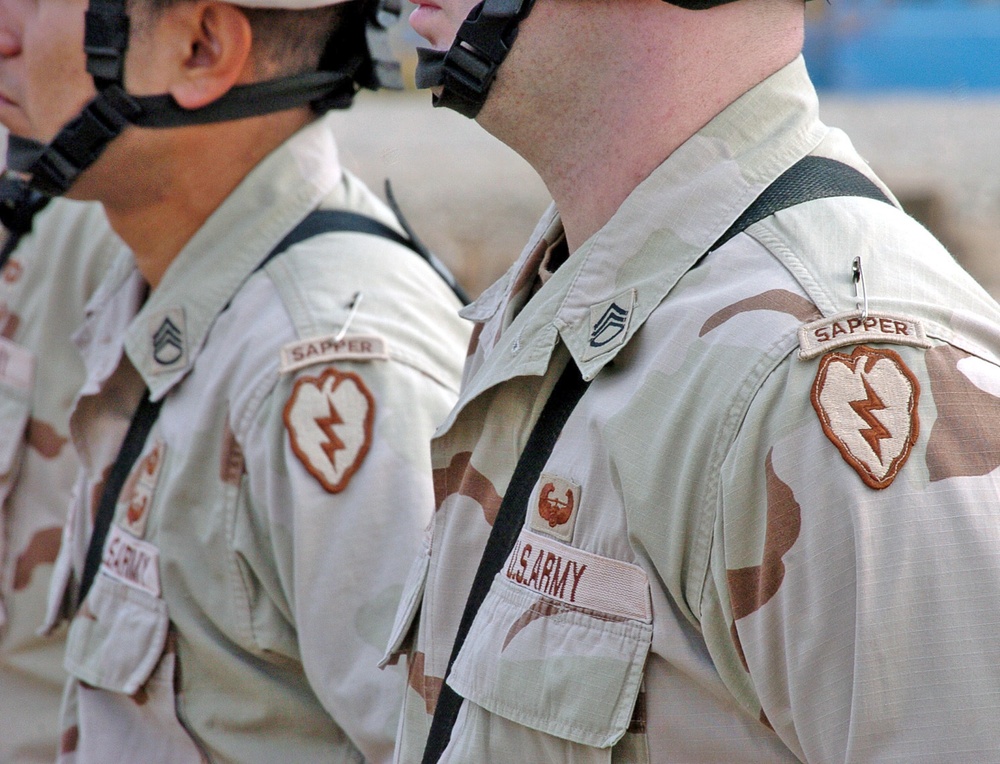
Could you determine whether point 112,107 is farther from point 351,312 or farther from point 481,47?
point 481,47

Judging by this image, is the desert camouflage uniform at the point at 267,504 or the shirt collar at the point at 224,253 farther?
the shirt collar at the point at 224,253

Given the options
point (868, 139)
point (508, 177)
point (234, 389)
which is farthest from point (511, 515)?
point (868, 139)

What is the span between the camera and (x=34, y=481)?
9.29ft

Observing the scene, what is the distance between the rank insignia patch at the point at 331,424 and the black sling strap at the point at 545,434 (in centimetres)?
53

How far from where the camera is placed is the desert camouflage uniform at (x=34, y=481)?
279 centimetres

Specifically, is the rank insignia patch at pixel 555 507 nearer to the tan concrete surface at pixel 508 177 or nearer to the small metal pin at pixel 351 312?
the small metal pin at pixel 351 312

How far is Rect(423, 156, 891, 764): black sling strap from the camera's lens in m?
1.44

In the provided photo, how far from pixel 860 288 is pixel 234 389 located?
4.11 ft

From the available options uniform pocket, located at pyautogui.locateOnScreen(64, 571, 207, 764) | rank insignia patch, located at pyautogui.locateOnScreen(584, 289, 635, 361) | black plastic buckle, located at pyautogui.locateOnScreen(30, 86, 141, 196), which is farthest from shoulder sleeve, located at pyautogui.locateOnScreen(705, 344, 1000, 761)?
black plastic buckle, located at pyautogui.locateOnScreen(30, 86, 141, 196)

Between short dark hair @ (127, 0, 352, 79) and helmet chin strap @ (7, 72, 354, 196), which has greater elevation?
short dark hair @ (127, 0, 352, 79)

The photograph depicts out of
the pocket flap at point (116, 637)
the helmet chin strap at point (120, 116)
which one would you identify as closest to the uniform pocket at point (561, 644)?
the pocket flap at point (116, 637)

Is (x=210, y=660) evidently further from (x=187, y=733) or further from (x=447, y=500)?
(x=447, y=500)

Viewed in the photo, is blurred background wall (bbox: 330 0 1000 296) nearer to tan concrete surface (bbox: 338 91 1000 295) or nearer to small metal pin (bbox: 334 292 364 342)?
tan concrete surface (bbox: 338 91 1000 295)

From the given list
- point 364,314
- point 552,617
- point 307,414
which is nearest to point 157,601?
point 307,414
